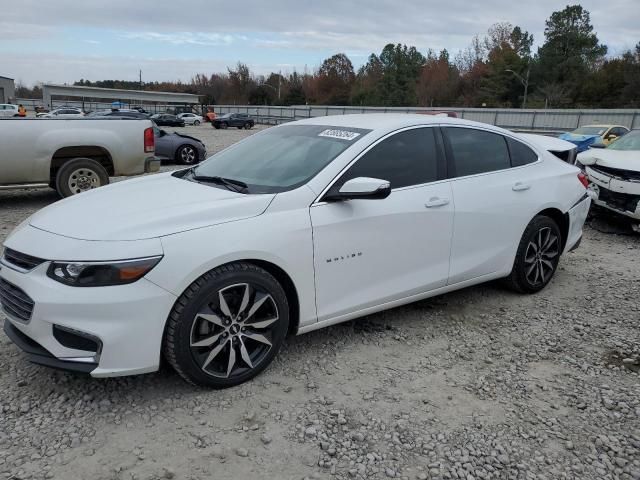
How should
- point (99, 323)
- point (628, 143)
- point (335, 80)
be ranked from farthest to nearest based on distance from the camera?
point (335, 80) → point (628, 143) → point (99, 323)

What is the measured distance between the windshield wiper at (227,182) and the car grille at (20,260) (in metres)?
1.22

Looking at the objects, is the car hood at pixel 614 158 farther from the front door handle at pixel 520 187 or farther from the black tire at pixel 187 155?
the black tire at pixel 187 155

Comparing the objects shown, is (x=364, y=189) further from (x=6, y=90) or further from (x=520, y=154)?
(x=6, y=90)

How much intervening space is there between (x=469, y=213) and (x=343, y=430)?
2019 millimetres

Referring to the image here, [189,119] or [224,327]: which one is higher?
[189,119]

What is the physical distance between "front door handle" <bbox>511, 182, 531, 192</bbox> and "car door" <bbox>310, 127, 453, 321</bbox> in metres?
0.80

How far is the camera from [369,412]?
2975 millimetres

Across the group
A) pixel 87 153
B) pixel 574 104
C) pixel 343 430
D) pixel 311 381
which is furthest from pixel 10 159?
pixel 574 104

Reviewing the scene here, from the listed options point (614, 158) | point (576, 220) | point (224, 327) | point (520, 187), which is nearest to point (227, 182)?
point (224, 327)

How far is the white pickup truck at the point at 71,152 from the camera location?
7754mm

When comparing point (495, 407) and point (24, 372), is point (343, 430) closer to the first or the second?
point (495, 407)

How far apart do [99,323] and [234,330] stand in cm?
74

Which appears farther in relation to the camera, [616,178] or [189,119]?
[189,119]

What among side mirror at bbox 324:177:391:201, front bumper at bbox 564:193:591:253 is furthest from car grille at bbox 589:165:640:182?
side mirror at bbox 324:177:391:201
